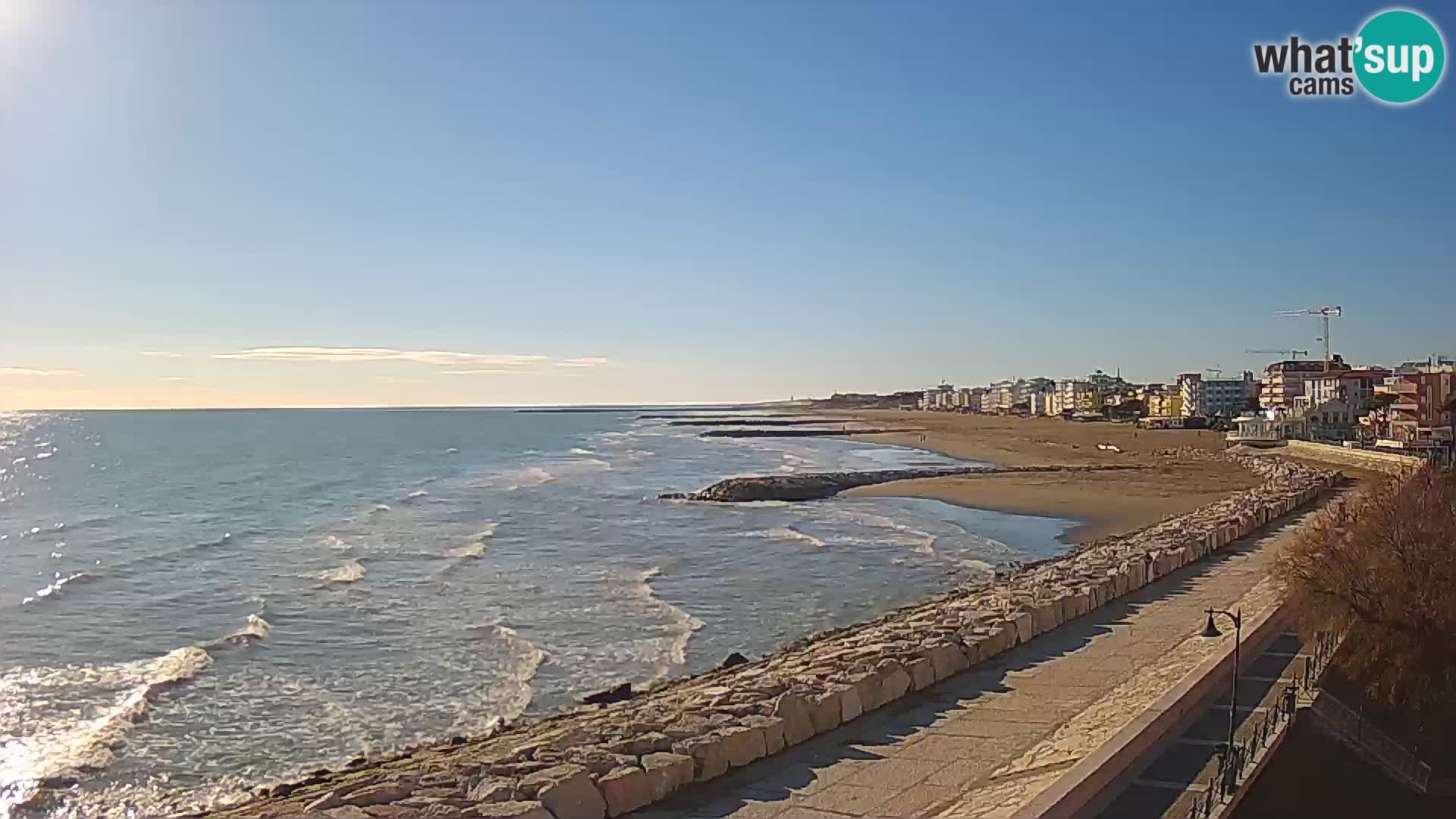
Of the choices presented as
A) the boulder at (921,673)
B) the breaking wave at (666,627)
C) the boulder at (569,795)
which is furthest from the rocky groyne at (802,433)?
the boulder at (569,795)

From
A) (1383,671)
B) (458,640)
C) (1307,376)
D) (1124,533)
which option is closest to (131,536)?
(458,640)

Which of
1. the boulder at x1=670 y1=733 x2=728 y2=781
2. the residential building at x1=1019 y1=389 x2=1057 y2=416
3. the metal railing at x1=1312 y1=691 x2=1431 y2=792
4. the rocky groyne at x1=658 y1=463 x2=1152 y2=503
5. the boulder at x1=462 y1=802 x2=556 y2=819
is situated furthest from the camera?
the residential building at x1=1019 y1=389 x2=1057 y2=416

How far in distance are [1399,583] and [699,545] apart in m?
19.7

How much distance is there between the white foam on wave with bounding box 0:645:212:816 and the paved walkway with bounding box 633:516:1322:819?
8436 mm

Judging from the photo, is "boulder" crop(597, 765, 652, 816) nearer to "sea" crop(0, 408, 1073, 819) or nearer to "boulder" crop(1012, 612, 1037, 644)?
"sea" crop(0, 408, 1073, 819)

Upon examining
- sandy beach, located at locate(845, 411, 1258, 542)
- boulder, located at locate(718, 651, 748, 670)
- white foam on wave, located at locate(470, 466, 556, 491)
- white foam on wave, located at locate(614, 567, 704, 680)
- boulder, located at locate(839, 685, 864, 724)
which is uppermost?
boulder, located at locate(839, 685, 864, 724)

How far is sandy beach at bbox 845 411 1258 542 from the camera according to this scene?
36531 millimetres

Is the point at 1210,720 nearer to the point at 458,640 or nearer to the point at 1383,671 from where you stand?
the point at 1383,671

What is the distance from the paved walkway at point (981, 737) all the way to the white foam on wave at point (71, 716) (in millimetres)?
8436

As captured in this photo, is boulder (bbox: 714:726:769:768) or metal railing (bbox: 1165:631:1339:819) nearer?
metal railing (bbox: 1165:631:1339:819)

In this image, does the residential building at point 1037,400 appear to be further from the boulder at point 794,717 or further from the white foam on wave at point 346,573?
the boulder at point 794,717

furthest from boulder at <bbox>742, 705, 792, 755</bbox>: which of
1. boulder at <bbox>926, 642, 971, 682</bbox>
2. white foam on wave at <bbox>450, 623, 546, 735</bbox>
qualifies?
white foam on wave at <bbox>450, 623, 546, 735</bbox>

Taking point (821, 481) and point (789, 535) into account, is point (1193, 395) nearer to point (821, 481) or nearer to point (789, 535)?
point (821, 481)

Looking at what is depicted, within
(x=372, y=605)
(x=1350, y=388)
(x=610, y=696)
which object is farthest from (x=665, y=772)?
(x=1350, y=388)
